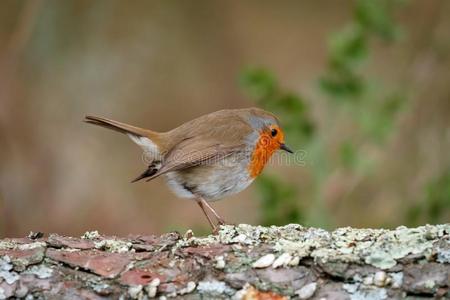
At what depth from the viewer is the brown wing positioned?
4.16 metres

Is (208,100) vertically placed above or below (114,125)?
above

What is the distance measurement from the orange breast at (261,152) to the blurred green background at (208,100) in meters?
0.14

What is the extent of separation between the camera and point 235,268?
252cm

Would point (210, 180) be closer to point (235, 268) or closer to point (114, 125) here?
point (114, 125)

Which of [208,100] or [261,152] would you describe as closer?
[261,152]

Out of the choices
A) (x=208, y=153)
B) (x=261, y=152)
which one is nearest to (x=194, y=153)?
(x=208, y=153)

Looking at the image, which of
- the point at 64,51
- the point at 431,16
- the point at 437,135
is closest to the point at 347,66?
the point at 437,135

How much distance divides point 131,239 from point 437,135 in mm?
3627

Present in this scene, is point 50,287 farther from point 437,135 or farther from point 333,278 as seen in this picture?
point 437,135

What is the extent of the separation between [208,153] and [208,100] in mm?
3069

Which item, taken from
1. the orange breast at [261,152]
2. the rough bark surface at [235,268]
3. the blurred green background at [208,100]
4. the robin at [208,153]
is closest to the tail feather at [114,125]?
the robin at [208,153]

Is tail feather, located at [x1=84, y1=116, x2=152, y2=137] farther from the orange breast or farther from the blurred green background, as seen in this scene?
the blurred green background

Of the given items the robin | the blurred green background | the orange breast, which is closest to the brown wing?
the robin

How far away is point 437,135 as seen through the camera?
5750 mm
